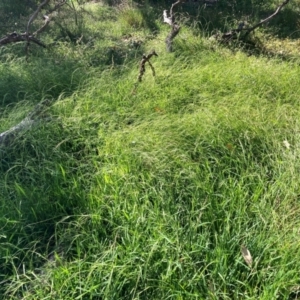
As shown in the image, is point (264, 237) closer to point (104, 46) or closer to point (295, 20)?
point (104, 46)

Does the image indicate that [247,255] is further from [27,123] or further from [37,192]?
[27,123]

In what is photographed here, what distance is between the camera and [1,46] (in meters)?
4.83

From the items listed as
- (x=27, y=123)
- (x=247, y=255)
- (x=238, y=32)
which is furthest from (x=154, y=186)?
(x=238, y=32)

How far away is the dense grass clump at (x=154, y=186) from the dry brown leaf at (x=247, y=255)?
20mm

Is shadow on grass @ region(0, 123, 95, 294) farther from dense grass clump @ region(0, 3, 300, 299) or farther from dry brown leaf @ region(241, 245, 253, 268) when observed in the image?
dry brown leaf @ region(241, 245, 253, 268)

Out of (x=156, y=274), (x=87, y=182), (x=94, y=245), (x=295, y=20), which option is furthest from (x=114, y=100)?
(x=295, y=20)

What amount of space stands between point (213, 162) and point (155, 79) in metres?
1.43

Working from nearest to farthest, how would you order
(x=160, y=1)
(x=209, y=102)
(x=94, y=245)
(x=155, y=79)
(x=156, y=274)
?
1. (x=156, y=274)
2. (x=94, y=245)
3. (x=209, y=102)
4. (x=155, y=79)
5. (x=160, y=1)

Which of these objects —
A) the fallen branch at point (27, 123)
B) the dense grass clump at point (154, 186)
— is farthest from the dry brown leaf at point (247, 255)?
the fallen branch at point (27, 123)

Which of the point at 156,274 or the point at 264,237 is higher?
the point at 264,237

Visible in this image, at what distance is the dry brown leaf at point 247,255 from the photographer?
6.53 ft

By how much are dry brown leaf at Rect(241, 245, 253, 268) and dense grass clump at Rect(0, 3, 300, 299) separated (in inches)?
0.8

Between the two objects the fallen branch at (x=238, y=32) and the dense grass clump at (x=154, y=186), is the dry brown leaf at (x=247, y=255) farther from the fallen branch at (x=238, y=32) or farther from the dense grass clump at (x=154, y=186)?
the fallen branch at (x=238, y=32)

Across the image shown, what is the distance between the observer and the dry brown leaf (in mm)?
1992
